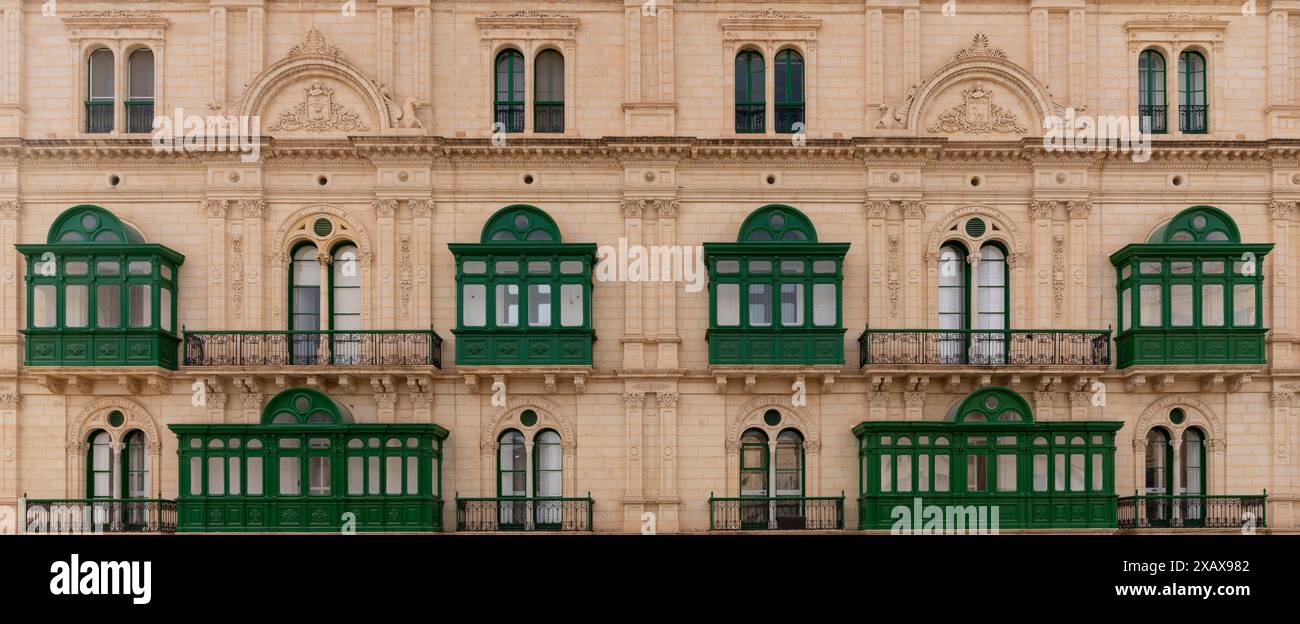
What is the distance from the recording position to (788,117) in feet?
92.0

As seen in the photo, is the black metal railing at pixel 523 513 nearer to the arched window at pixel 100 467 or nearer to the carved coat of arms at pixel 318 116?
the arched window at pixel 100 467

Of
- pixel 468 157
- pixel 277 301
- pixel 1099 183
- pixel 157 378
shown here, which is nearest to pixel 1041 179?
pixel 1099 183

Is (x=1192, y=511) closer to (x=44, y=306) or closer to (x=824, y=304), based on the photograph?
(x=824, y=304)

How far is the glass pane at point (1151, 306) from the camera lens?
27125mm

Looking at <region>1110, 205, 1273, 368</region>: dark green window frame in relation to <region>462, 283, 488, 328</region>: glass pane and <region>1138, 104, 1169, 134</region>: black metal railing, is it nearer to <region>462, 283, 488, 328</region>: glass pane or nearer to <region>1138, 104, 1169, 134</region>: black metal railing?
<region>1138, 104, 1169, 134</region>: black metal railing

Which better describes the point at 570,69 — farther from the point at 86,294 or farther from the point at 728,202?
the point at 86,294

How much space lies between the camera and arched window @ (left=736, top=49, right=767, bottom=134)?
28016 mm

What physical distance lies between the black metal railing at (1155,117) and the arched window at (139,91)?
23.6 metres

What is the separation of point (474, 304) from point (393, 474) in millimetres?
4267

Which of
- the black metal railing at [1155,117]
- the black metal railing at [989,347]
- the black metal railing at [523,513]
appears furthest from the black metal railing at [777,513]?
the black metal railing at [1155,117]

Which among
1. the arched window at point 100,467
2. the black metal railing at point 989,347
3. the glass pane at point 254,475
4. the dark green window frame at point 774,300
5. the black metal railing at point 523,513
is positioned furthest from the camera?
the arched window at point 100,467

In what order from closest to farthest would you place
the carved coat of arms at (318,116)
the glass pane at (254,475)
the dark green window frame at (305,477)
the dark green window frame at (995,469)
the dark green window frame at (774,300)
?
the dark green window frame at (305,477)
the glass pane at (254,475)
the dark green window frame at (995,469)
the dark green window frame at (774,300)
the carved coat of arms at (318,116)

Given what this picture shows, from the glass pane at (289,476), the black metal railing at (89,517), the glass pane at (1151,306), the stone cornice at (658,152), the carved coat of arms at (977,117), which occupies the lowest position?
the black metal railing at (89,517)

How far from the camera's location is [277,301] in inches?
1082
